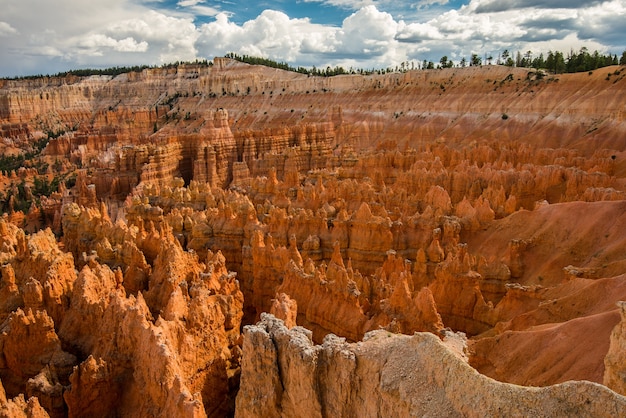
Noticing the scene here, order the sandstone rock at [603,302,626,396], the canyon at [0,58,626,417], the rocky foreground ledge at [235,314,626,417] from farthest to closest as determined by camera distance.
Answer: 1. the canyon at [0,58,626,417]
2. the sandstone rock at [603,302,626,396]
3. the rocky foreground ledge at [235,314,626,417]

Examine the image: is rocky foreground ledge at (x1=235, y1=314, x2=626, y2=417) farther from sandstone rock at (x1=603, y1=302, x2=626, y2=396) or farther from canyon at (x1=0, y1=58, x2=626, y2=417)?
sandstone rock at (x1=603, y1=302, x2=626, y2=396)

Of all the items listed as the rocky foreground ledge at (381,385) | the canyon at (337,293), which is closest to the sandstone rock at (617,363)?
the canyon at (337,293)

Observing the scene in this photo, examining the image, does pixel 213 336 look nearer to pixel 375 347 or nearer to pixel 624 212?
pixel 375 347

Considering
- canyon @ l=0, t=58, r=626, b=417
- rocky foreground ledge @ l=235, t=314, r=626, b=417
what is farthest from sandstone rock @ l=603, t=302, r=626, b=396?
rocky foreground ledge @ l=235, t=314, r=626, b=417

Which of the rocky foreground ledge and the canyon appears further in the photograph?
the canyon

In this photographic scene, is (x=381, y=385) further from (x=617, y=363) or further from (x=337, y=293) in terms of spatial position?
(x=337, y=293)

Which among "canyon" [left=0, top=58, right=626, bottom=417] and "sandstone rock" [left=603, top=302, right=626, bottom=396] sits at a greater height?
"sandstone rock" [left=603, top=302, right=626, bottom=396]

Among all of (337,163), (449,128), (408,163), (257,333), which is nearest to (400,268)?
(257,333)
